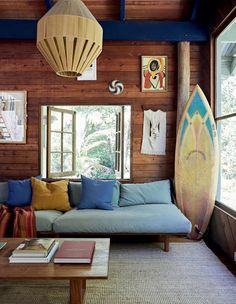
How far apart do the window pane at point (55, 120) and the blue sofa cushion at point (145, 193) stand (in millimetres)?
1396

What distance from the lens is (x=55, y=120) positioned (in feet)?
15.7

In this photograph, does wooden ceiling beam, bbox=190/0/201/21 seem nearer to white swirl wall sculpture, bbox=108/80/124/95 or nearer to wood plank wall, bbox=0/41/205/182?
wood plank wall, bbox=0/41/205/182

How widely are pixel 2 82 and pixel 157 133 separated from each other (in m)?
2.40

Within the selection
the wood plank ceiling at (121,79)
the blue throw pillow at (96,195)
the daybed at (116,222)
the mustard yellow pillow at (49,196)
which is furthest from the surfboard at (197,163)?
the mustard yellow pillow at (49,196)

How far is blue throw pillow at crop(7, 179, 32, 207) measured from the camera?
408 cm

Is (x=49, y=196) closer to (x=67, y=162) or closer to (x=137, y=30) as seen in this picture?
(x=67, y=162)

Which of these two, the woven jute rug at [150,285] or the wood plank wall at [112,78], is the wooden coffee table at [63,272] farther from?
the wood plank wall at [112,78]

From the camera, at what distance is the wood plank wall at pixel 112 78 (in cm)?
460

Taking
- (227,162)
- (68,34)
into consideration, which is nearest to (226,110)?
(227,162)

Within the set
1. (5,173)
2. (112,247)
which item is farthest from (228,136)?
(5,173)

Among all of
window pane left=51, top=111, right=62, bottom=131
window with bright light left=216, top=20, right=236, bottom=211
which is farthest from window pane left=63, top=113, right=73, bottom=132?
window with bright light left=216, top=20, right=236, bottom=211

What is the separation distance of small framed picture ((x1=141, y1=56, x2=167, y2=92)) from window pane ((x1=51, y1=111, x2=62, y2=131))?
1.35 meters

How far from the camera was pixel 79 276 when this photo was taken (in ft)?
6.61

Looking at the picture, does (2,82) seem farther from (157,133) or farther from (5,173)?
(157,133)
